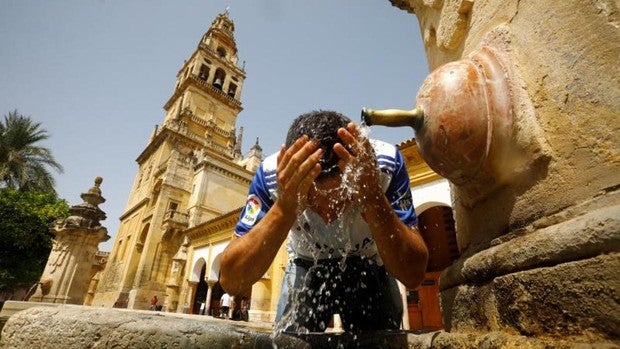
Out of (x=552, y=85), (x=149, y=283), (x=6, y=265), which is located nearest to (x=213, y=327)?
(x=552, y=85)

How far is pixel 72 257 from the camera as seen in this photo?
8.00 m

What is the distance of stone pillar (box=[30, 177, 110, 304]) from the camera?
298 inches

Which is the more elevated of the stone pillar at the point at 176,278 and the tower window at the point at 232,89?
the tower window at the point at 232,89

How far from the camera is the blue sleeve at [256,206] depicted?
6.83 feet

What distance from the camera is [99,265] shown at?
99.1 feet

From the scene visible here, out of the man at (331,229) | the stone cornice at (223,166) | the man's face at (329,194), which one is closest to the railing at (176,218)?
the stone cornice at (223,166)

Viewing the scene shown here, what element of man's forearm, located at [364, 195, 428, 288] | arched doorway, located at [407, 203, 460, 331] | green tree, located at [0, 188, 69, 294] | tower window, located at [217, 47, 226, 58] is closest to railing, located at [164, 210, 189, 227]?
green tree, located at [0, 188, 69, 294]

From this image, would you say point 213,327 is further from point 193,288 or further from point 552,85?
point 193,288

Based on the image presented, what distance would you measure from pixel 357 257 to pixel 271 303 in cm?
1111

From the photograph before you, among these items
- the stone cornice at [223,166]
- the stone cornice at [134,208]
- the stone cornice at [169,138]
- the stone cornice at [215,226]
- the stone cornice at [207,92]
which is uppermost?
the stone cornice at [207,92]

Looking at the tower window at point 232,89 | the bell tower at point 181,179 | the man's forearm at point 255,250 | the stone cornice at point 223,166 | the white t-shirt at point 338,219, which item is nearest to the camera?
the man's forearm at point 255,250

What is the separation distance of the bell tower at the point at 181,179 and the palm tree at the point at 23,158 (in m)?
6.56

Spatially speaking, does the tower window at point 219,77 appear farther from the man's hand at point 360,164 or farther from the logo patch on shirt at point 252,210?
the man's hand at point 360,164

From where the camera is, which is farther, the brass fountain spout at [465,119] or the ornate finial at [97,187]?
the ornate finial at [97,187]
